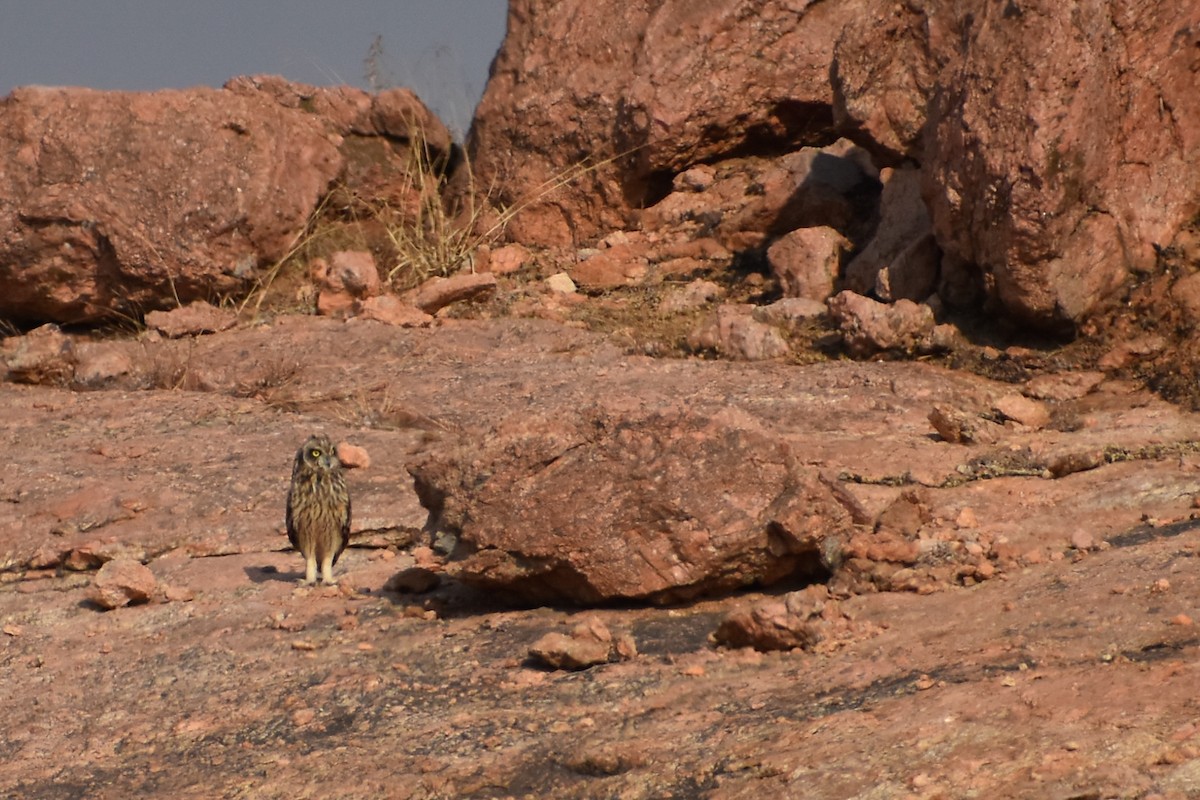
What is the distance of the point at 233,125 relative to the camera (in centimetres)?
1168

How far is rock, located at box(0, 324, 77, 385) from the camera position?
33.5 feet

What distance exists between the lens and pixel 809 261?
1026 cm

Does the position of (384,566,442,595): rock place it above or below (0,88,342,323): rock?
below

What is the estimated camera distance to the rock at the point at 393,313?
10562 millimetres

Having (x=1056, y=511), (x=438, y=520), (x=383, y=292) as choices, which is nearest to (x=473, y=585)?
(x=438, y=520)

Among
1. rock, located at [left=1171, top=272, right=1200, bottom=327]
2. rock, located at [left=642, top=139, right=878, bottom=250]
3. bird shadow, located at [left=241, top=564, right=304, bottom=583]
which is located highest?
rock, located at [left=642, top=139, right=878, bottom=250]

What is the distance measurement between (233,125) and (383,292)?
166cm

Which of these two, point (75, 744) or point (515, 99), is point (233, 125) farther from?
point (75, 744)

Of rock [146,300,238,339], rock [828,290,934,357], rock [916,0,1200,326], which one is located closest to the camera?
rock [916,0,1200,326]

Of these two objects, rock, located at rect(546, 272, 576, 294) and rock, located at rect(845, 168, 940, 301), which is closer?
rock, located at rect(845, 168, 940, 301)

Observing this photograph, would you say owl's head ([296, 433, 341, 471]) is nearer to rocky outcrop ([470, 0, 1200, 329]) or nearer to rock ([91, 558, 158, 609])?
rock ([91, 558, 158, 609])

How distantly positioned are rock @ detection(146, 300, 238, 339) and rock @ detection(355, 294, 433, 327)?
40.0 inches

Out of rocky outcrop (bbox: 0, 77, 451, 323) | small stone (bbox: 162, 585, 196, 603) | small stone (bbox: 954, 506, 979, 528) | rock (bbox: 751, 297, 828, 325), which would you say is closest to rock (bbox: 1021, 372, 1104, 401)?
rock (bbox: 751, 297, 828, 325)

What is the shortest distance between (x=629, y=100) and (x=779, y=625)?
25.2 ft
